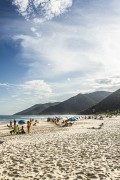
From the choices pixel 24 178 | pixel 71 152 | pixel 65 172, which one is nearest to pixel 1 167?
pixel 24 178

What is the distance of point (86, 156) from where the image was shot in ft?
49.9

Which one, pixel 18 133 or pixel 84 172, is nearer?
pixel 84 172

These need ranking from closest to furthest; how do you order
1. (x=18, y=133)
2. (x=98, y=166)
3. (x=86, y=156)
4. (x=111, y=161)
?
(x=98, y=166)
(x=111, y=161)
(x=86, y=156)
(x=18, y=133)

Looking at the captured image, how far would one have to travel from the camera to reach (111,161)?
13.5 metres

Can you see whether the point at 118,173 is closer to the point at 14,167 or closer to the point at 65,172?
the point at 65,172

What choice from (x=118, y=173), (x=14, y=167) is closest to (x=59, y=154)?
(x=14, y=167)

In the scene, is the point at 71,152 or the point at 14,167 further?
the point at 71,152

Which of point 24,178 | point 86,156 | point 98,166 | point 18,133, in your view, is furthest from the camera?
point 18,133

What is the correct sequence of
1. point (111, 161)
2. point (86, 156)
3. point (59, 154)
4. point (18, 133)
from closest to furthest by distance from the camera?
point (111, 161)
point (86, 156)
point (59, 154)
point (18, 133)

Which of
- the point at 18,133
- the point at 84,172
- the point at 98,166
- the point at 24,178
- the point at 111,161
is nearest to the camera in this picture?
the point at 24,178

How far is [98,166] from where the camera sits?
12.5 m

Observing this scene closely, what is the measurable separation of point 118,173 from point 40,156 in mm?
5830

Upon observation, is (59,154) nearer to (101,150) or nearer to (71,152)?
(71,152)

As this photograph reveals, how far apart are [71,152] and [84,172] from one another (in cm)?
539
